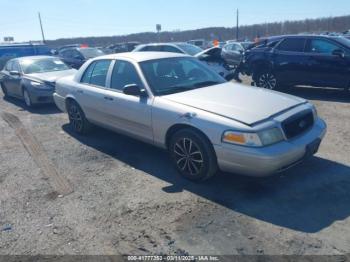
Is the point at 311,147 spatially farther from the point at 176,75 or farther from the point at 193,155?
the point at 176,75

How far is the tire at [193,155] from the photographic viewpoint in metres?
4.11

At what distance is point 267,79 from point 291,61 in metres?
0.95

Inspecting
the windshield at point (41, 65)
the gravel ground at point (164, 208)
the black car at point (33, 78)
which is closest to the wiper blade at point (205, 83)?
the gravel ground at point (164, 208)

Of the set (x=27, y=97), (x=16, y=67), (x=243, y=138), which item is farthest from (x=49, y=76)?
(x=243, y=138)

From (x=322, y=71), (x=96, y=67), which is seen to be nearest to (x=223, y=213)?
(x=96, y=67)

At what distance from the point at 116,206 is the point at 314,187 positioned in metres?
2.44

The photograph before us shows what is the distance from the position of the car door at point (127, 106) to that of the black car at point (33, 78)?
4.53m

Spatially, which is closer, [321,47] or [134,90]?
[134,90]

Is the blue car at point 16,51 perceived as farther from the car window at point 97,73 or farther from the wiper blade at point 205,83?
the wiper blade at point 205,83

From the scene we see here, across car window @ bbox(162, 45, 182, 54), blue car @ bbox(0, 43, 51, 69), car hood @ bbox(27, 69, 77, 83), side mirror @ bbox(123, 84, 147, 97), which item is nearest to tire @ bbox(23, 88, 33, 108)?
car hood @ bbox(27, 69, 77, 83)

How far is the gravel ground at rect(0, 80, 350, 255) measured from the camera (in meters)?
3.22

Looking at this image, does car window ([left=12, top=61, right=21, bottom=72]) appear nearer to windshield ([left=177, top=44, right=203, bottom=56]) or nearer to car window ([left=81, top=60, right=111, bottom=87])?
car window ([left=81, top=60, right=111, bottom=87])

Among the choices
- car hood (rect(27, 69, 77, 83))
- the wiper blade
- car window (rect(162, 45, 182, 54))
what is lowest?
car hood (rect(27, 69, 77, 83))

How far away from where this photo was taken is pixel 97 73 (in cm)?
597
